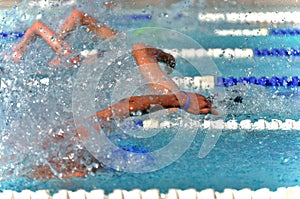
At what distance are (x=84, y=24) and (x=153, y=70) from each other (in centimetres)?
56

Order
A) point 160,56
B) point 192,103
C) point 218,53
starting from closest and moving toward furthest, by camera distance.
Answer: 1. point 192,103
2. point 160,56
3. point 218,53

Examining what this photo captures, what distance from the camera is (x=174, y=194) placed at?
149 cm

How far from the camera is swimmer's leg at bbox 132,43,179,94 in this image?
71.5 inches

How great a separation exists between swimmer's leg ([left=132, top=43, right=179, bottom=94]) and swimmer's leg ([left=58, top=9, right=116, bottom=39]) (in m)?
0.24

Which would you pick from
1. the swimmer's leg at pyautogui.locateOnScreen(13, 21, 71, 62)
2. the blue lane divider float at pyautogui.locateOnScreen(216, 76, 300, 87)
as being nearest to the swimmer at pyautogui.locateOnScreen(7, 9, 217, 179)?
the swimmer's leg at pyautogui.locateOnScreen(13, 21, 71, 62)

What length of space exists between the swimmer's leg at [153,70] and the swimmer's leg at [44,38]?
1.14ft

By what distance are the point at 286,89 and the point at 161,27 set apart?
0.81 m

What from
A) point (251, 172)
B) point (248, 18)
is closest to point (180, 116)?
point (251, 172)

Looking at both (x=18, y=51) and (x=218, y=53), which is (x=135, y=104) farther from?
(x=218, y=53)

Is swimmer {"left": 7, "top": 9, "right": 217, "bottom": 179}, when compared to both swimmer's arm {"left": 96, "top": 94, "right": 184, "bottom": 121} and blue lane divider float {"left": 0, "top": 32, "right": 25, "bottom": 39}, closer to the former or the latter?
swimmer's arm {"left": 96, "top": 94, "right": 184, "bottom": 121}

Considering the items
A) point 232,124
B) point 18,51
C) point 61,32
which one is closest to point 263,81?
point 232,124

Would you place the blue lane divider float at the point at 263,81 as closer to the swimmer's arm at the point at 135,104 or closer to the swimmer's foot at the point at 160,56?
the swimmer's foot at the point at 160,56

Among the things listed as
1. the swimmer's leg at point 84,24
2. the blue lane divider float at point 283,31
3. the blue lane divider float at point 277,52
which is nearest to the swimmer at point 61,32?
the swimmer's leg at point 84,24

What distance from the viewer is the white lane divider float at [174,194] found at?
58.2 inches
